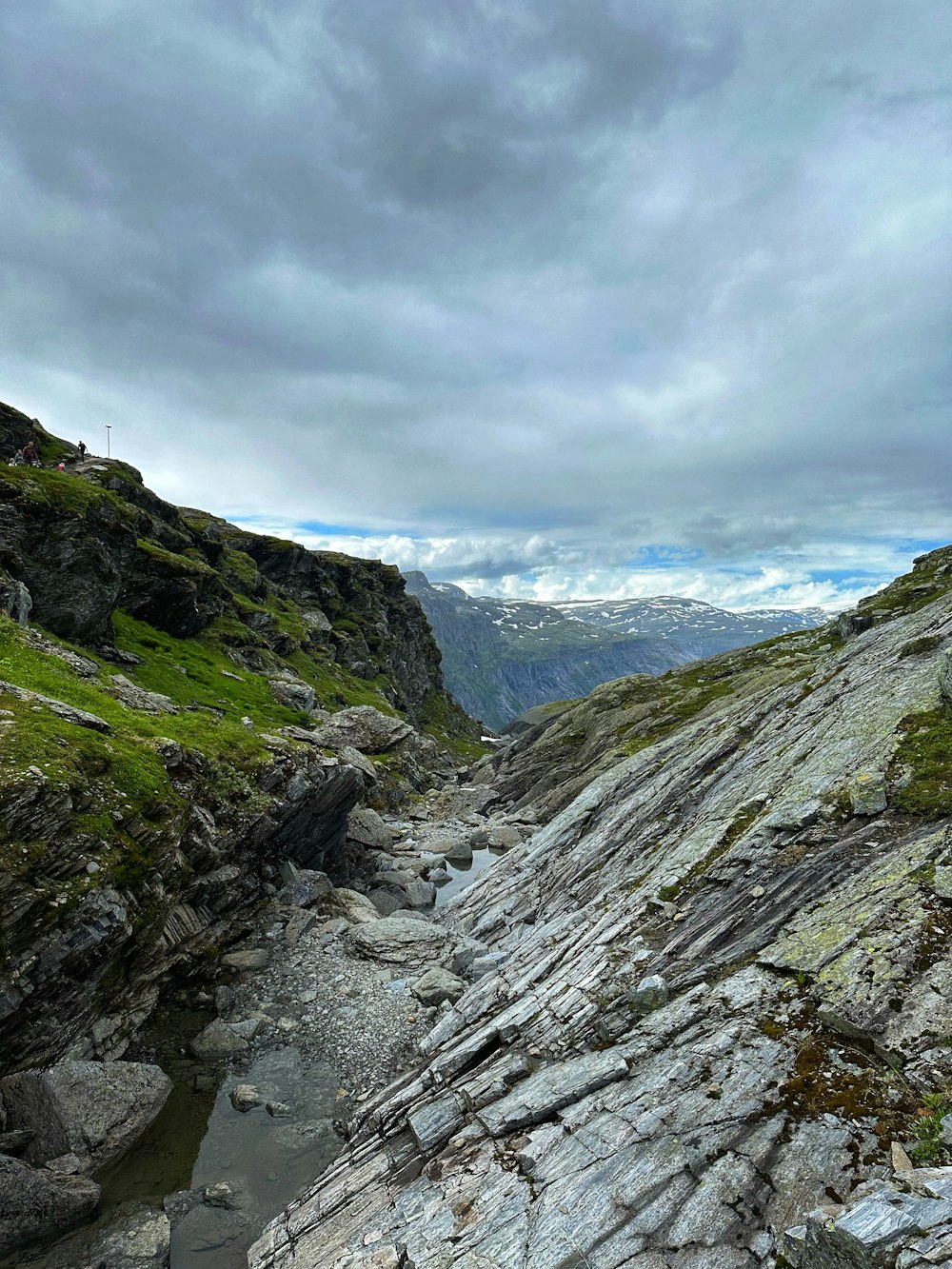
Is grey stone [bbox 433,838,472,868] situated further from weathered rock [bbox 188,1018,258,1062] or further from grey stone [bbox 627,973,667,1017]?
grey stone [bbox 627,973,667,1017]

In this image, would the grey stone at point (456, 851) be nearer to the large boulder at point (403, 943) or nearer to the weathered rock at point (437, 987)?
the large boulder at point (403, 943)

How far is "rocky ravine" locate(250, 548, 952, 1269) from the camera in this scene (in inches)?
511

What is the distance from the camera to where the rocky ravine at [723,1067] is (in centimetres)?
1298

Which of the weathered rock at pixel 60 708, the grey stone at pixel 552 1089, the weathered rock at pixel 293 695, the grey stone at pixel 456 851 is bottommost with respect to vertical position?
the grey stone at pixel 456 851

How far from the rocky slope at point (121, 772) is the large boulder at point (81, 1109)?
3.78 feet

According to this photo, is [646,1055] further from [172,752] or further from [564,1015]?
[172,752]

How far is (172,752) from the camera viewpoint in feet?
112

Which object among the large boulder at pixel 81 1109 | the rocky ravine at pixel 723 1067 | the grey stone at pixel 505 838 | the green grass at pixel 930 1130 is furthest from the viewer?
the grey stone at pixel 505 838

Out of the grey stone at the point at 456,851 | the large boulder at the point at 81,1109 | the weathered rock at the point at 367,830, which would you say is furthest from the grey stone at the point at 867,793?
the grey stone at the point at 456,851

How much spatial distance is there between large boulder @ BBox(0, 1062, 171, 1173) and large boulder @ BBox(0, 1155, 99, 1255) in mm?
1099

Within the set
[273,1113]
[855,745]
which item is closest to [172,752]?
[273,1113]

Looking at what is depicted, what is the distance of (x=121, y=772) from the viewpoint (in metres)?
28.7

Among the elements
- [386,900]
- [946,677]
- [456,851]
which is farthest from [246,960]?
[946,677]

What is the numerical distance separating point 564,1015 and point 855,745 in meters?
18.8
